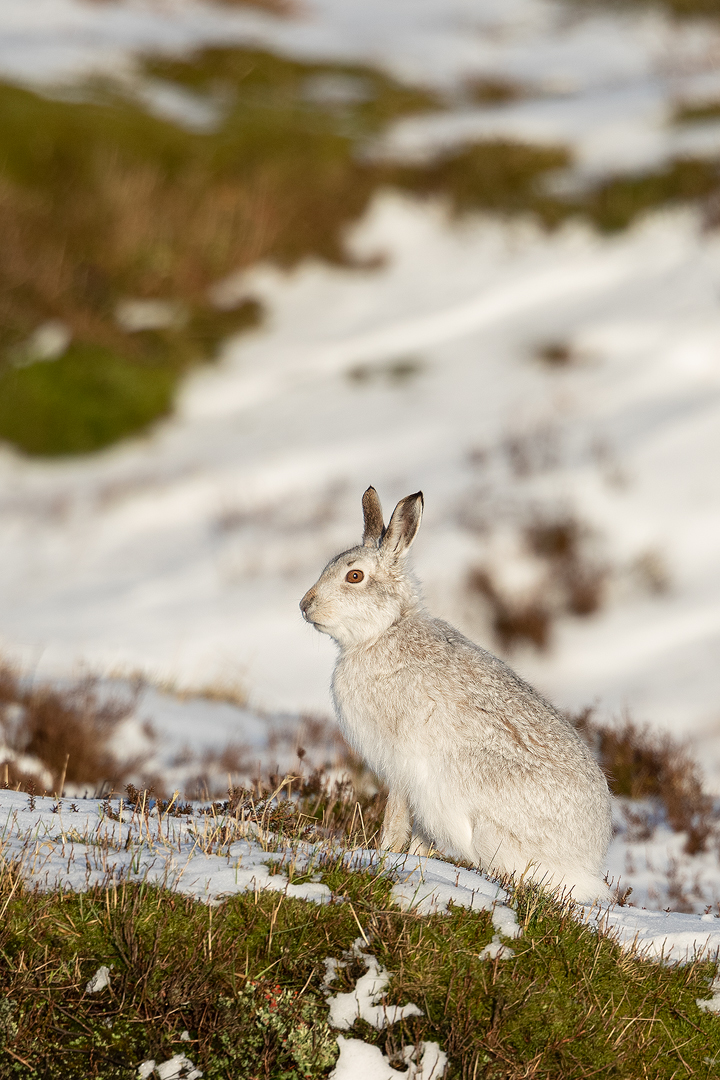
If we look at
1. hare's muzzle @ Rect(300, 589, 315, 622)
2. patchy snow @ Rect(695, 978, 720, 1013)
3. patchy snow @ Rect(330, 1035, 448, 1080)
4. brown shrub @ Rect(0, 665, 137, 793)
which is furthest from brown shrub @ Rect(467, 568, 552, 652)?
patchy snow @ Rect(330, 1035, 448, 1080)

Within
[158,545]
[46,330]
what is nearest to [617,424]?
[158,545]

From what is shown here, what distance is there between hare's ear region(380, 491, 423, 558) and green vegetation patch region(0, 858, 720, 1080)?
2.18 metres

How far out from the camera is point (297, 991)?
4109 millimetres

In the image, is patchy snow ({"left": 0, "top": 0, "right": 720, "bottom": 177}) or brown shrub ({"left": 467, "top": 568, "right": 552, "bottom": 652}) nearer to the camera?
brown shrub ({"left": 467, "top": 568, "right": 552, "bottom": 652})

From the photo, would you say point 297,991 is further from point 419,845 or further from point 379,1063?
point 419,845

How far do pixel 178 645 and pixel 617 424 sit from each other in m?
8.67

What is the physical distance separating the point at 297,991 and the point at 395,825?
1767mm

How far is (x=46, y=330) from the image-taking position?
750 inches

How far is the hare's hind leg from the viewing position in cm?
577

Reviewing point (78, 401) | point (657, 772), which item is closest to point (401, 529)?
point (657, 772)

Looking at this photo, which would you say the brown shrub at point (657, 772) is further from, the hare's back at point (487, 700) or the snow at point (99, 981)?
the snow at point (99, 981)

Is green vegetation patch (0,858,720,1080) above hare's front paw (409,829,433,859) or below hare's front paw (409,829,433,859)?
below

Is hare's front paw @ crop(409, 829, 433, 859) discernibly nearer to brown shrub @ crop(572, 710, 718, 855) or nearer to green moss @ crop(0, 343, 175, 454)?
brown shrub @ crop(572, 710, 718, 855)

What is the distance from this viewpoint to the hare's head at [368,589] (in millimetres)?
6078
